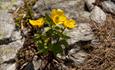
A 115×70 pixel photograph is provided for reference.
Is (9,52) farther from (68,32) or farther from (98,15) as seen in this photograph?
(98,15)

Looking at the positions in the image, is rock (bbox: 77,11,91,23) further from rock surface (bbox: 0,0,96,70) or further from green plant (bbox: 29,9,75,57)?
green plant (bbox: 29,9,75,57)

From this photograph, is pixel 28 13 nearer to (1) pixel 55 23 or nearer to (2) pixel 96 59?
(1) pixel 55 23

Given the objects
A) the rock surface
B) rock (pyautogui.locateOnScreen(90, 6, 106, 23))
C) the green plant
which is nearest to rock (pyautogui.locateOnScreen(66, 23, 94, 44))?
the rock surface

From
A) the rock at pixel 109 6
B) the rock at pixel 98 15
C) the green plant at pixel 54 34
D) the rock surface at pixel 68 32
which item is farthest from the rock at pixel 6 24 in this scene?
the rock at pixel 109 6

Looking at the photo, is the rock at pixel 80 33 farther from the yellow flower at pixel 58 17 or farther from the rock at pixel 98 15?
the yellow flower at pixel 58 17

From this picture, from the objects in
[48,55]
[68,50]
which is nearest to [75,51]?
[68,50]
